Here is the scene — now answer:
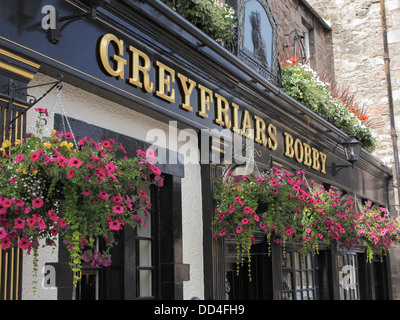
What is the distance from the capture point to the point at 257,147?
7809mm

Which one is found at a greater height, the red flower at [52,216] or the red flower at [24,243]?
the red flower at [52,216]

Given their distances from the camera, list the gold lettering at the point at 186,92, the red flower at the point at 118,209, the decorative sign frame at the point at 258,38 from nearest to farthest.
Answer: the red flower at the point at 118,209
the gold lettering at the point at 186,92
the decorative sign frame at the point at 258,38

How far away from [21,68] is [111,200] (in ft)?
4.07

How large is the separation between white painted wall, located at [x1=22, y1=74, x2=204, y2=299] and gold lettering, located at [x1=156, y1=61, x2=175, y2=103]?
0.92 feet

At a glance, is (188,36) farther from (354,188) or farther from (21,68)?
(354,188)

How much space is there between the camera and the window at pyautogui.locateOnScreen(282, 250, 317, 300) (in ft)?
28.6

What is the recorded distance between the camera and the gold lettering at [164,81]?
18.9ft

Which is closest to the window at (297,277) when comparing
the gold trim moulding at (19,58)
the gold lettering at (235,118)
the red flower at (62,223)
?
the gold lettering at (235,118)

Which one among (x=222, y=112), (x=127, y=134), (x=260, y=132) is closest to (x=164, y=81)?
(x=127, y=134)

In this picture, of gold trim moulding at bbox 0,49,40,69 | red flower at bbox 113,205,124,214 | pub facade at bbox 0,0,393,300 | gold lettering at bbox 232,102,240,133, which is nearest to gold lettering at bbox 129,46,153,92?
pub facade at bbox 0,0,393,300

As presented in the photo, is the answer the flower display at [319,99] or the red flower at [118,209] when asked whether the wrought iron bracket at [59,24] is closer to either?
the red flower at [118,209]

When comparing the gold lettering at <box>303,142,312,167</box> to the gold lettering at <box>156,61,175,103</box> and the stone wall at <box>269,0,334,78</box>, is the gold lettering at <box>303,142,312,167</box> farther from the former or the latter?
the gold lettering at <box>156,61,175,103</box>

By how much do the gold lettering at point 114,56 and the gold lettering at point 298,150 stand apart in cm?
453

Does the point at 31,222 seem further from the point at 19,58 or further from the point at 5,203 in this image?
the point at 19,58
